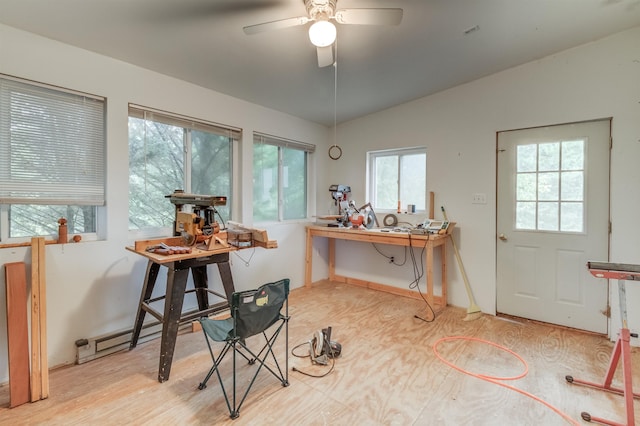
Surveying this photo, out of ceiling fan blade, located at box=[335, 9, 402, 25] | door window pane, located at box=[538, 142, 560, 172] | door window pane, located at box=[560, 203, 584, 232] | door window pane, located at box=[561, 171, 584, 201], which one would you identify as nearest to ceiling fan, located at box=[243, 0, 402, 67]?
ceiling fan blade, located at box=[335, 9, 402, 25]

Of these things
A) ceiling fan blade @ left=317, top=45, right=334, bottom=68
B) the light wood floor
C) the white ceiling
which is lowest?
the light wood floor

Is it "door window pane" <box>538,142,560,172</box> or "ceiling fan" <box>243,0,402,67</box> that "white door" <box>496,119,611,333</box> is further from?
"ceiling fan" <box>243,0,402,67</box>

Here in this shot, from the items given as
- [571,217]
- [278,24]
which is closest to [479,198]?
[571,217]

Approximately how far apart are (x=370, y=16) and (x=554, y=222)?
258 cm

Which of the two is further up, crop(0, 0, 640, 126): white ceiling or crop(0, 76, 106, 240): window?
crop(0, 0, 640, 126): white ceiling

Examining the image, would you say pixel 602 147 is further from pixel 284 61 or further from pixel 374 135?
pixel 284 61

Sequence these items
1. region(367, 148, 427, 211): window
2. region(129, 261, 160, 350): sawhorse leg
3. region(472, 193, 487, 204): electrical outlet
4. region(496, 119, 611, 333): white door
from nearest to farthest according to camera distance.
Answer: region(129, 261, 160, 350): sawhorse leg < region(496, 119, 611, 333): white door < region(472, 193, 487, 204): electrical outlet < region(367, 148, 427, 211): window

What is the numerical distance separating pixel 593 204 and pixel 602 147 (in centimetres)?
50

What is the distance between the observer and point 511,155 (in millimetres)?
3000

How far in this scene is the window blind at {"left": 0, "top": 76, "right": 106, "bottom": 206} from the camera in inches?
74.5

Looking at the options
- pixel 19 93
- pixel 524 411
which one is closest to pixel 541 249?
pixel 524 411

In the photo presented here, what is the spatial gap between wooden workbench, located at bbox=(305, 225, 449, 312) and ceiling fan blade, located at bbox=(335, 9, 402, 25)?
200 centimetres

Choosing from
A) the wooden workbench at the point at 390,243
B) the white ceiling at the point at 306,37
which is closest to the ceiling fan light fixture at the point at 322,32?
A: the white ceiling at the point at 306,37

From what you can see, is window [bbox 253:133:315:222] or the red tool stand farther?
window [bbox 253:133:315:222]
